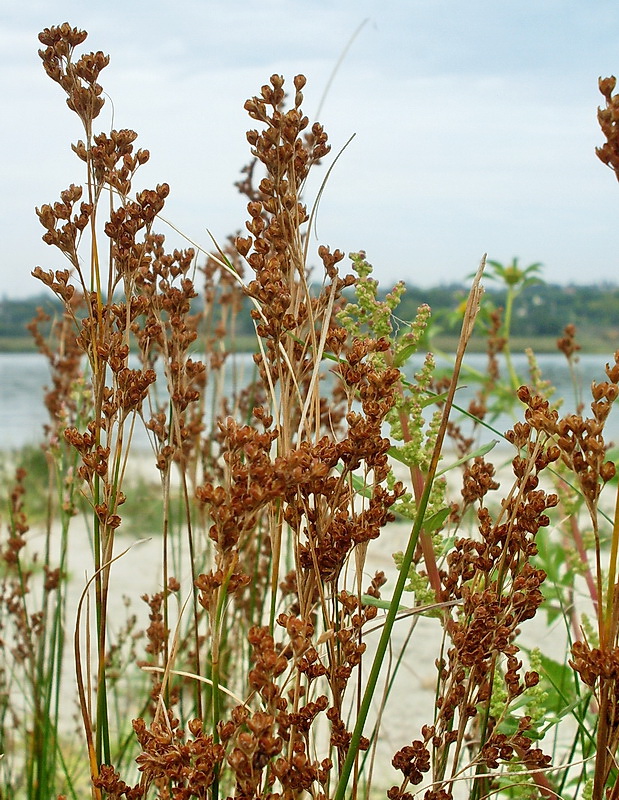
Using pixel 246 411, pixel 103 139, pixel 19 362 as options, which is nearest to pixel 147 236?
pixel 103 139

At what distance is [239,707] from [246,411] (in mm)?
1978

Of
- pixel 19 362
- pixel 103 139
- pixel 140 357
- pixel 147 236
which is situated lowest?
pixel 19 362

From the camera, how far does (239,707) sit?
814mm

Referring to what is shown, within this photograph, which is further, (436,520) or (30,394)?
(30,394)

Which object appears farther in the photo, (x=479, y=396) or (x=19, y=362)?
(x=19, y=362)

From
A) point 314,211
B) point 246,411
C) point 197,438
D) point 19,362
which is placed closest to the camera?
point 314,211

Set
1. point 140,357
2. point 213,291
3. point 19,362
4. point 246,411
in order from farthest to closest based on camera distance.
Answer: point 19,362, point 213,291, point 246,411, point 140,357

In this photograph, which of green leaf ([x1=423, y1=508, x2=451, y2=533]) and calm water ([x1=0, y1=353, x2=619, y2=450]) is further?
calm water ([x1=0, y1=353, x2=619, y2=450])

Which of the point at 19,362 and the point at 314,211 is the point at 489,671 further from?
the point at 19,362

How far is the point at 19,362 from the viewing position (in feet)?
149

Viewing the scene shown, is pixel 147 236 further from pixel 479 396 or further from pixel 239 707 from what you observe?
pixel 479 396

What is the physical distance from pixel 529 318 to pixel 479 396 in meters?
11.4

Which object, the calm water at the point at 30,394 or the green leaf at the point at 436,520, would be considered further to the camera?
the calm water at the point at 30,394

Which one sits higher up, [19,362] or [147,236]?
[147,236]
